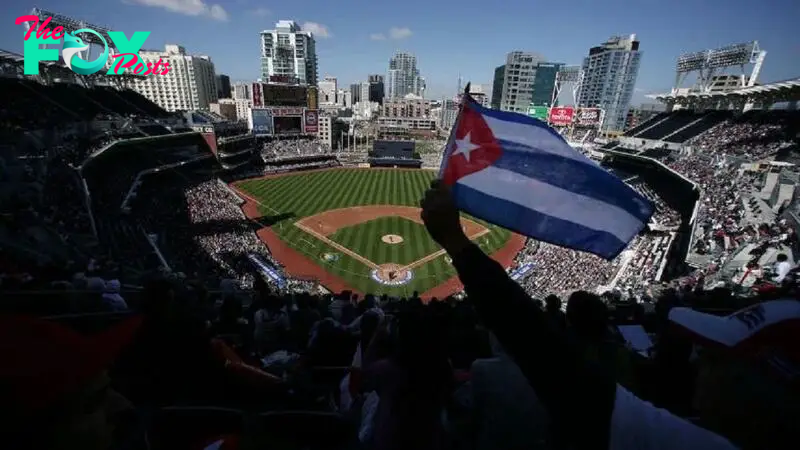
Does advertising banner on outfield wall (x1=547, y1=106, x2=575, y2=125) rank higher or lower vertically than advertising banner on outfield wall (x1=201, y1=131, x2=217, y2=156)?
higher

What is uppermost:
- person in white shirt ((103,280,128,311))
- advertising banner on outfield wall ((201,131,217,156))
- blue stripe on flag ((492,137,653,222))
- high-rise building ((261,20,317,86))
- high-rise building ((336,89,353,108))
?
high-rise building ((261,20,317,86))

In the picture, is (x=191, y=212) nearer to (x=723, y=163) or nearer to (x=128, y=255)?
(x=128, y=255)

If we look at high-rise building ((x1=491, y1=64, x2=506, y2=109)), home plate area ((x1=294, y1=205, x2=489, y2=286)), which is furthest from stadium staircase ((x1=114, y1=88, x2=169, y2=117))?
high-rise building ((x1=491, y1=64, x2=506, y2=109))

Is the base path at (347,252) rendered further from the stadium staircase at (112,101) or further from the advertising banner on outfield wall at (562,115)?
the advertising banner on outfield wall at (562,115)

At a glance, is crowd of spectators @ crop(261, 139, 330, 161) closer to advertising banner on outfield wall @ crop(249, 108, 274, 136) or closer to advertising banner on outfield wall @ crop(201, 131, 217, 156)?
advertising banner on outfield wall @ crop(249, 108, 274, 136)

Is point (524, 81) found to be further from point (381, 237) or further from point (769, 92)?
point (381, 237)

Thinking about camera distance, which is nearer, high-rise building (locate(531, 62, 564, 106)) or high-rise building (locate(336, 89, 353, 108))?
high-rise building (locate(531, 62, 564, 106))

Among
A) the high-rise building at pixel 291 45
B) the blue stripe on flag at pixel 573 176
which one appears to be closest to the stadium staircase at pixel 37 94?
the blue stripe on flag at pixel 573 176
